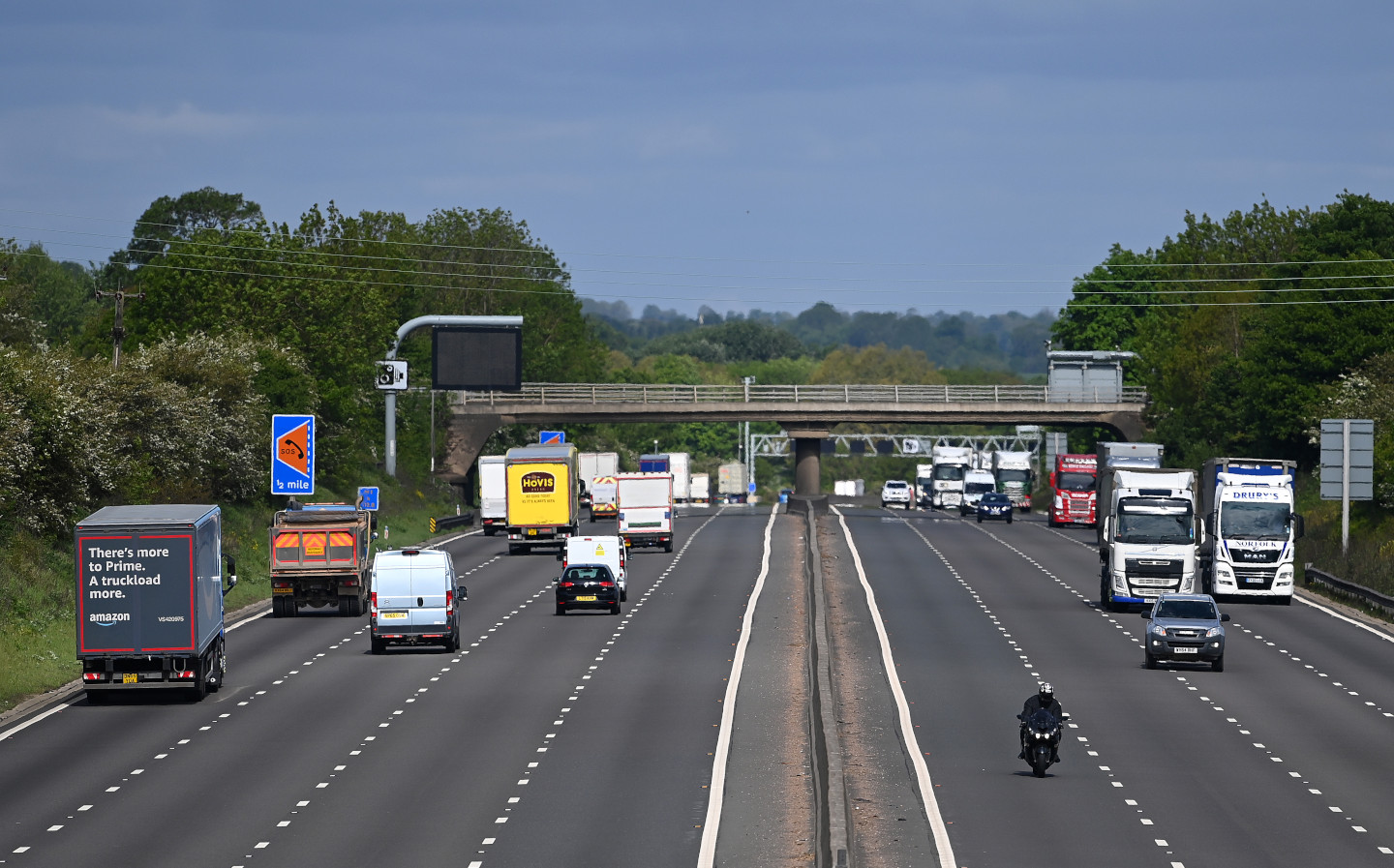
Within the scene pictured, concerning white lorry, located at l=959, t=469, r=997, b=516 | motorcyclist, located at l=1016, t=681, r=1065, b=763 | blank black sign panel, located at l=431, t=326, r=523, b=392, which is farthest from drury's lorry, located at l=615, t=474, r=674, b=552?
motorcyclist, located at l=1016, t=681, r=1065, b=763

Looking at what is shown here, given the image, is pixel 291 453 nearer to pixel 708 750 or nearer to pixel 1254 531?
pixel 1254 531

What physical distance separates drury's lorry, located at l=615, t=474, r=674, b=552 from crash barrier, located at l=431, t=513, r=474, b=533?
14.6 m

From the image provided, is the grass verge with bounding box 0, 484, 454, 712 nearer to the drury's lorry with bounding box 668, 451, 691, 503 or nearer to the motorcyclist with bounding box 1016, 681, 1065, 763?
the motorcyclist with bounding box 1016, 681, 1065, 763

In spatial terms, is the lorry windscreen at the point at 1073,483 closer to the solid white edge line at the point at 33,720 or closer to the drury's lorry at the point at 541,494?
the drury's lorry at the point at 541,494

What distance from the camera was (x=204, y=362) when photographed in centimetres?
7344

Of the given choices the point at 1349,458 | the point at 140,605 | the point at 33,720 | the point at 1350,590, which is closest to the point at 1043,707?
the point at 140,605

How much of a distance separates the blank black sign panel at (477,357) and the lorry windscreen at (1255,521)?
4247 cm

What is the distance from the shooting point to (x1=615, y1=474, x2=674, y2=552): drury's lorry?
71875mm

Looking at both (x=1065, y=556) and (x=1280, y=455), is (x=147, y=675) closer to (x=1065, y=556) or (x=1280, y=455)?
(x=1065, y=556)

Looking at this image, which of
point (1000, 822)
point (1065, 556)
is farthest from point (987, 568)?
point (1000, 822)

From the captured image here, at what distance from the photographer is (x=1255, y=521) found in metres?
52.9

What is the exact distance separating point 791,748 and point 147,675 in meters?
12.7

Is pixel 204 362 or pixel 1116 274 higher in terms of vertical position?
pixel 1116 274

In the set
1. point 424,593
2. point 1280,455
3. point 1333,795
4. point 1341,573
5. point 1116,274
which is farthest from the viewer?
point 1116,274
